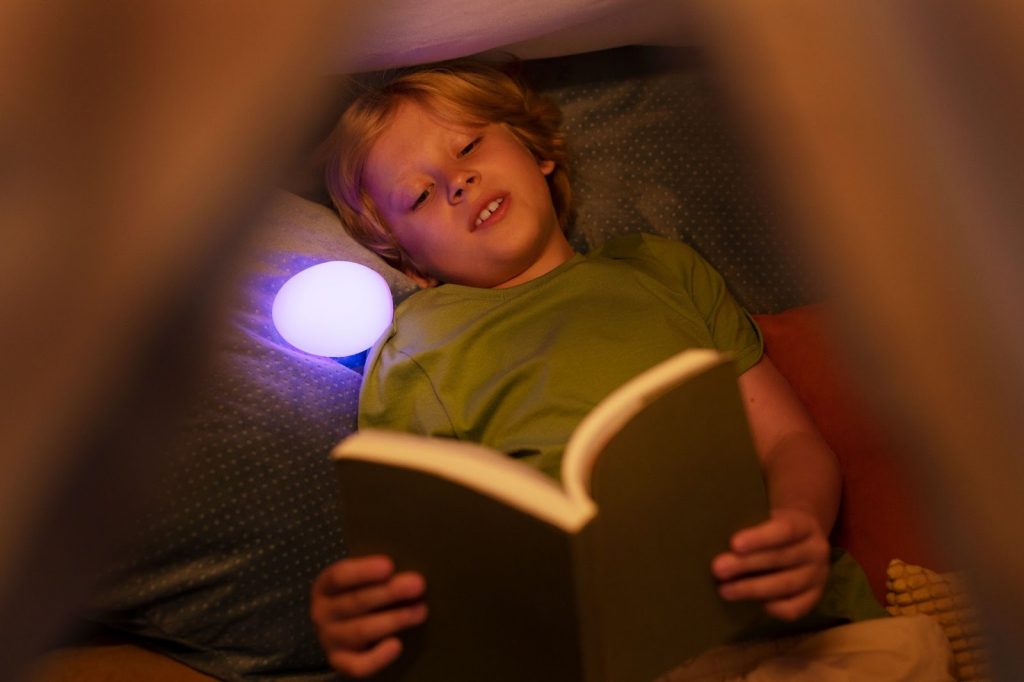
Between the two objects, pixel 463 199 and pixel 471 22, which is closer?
pixel 471 22

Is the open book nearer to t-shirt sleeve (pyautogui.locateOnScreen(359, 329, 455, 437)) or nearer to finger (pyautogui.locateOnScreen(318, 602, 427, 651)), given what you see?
finger (pyautogui.locateOnScreen(318, 602, 427, 651))

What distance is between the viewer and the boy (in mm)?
846

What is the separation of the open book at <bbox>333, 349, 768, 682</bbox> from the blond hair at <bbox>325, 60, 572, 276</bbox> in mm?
538

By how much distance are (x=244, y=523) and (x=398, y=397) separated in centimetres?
21

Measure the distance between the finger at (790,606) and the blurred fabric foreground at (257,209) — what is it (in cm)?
17

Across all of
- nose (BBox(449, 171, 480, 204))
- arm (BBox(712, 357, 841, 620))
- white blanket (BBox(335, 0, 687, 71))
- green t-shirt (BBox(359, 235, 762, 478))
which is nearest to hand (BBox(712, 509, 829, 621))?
arm (BBox(712, 357, 841, 620))

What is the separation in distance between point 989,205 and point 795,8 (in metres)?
0.13

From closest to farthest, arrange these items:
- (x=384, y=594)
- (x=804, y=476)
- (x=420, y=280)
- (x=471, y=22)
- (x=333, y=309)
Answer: (x=384, y=594) < (x=471, y=22) < (x=804, y=476) < (x=333, y=309) < (x=420, y=280)

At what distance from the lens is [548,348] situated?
88 centimetres

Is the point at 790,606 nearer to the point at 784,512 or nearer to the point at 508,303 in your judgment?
the point at 784,512

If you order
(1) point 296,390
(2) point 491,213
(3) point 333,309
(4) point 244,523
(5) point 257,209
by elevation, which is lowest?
(4) point 244,523

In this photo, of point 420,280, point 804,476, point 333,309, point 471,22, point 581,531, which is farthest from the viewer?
point 420,280

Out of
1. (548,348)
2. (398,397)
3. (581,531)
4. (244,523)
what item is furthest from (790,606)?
(244,523)

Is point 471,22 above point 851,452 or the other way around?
above
